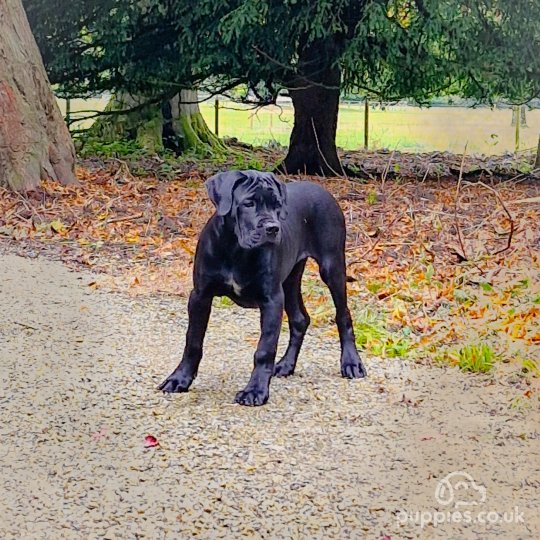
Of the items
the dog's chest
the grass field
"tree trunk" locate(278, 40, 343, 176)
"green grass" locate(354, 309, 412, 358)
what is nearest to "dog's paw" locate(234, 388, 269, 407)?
the dog's chest

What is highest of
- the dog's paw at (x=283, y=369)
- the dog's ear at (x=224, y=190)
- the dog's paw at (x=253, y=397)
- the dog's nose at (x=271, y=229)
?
the dog's ear at (x=224, y=190)

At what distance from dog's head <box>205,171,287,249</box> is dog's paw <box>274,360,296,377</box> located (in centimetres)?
93

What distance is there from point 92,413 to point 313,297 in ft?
7.67

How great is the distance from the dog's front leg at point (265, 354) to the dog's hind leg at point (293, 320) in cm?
50

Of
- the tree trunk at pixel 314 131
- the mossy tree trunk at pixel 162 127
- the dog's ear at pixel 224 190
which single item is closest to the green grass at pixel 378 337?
the dog's ear at pixel 224 190

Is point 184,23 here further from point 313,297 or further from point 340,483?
point 340,483

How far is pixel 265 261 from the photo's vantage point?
4062 mm

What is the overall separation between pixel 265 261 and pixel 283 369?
81 centimetres

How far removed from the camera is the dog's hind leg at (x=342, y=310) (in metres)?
4.64

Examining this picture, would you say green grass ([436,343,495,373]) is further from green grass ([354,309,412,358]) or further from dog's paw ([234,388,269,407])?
dog's paw ([234,388,269,407])

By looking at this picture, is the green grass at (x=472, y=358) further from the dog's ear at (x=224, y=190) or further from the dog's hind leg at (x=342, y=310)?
the dog's ear at (x=224, y=190)

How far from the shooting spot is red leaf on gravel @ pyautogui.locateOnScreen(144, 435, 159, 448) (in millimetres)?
3723

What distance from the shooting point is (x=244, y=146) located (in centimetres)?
1731

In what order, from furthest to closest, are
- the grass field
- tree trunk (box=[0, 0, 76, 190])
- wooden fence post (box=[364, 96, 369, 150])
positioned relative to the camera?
wooden fence post (box=[364, 96, 369, 150]), the grass field, tree trunk (box=[0, 0, 76, 190])
